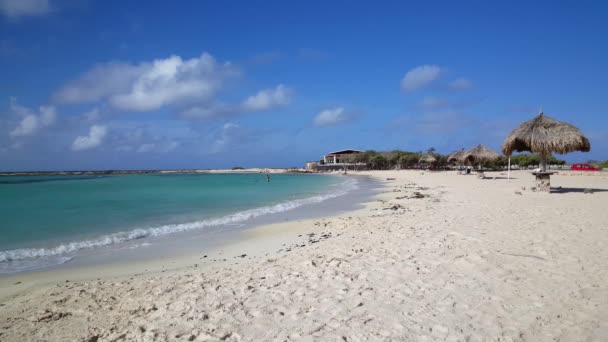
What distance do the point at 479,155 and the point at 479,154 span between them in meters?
0.10

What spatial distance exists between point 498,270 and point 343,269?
167cm

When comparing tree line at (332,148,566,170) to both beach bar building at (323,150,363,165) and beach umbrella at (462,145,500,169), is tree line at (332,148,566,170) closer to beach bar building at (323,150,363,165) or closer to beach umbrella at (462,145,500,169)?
beach bar building at (323,150,363,165)

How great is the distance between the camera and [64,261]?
215 inches

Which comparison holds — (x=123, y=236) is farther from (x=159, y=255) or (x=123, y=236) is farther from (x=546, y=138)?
(x=546, y=138)

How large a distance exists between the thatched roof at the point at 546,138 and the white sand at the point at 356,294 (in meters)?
7.18

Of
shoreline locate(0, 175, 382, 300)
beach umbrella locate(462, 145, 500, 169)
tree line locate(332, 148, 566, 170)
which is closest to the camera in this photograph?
shoreline locate(0, 175, 382, 300)

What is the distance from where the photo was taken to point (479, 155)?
84.6 ft

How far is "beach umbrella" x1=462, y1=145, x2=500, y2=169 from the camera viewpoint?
25.1 m

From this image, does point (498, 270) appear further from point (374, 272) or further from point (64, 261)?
point (64, 261)

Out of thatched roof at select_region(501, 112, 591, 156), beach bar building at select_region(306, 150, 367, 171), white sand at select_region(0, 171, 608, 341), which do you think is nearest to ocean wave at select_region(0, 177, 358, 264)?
white sand at select_region(0, 171, 608, 341)

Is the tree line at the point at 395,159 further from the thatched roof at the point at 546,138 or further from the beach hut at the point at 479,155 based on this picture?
the thatched roof at the point at 546,138

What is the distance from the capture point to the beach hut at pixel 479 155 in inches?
989

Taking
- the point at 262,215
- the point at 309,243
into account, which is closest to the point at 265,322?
the point at 309,243

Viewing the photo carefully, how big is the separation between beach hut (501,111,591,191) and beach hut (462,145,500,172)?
14.0 m
